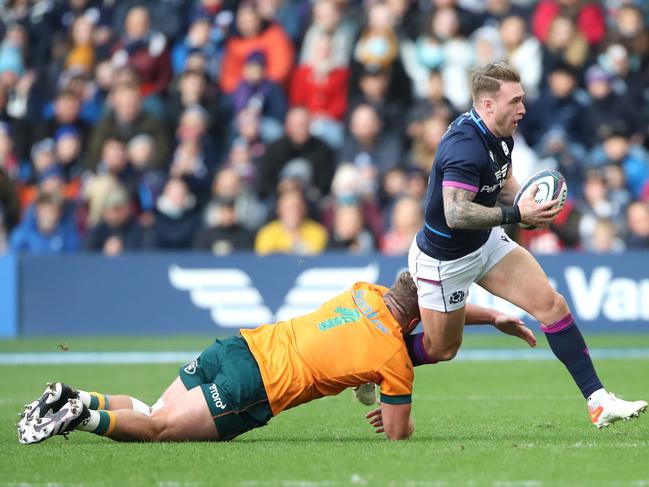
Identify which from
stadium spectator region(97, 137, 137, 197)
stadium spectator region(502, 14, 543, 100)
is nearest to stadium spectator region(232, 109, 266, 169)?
stadium spectator region(97, 137, 137, 197)

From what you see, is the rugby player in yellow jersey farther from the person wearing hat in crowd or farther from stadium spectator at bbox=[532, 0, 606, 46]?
the person wearing hat in crowd

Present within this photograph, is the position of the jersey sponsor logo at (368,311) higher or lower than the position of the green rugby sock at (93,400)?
higher

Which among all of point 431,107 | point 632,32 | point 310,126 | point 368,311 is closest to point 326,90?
point 310,126

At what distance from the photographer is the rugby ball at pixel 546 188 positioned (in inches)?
313

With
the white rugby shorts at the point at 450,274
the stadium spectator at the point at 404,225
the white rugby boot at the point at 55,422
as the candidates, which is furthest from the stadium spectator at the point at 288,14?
the white rugby boot at the point at 55,422

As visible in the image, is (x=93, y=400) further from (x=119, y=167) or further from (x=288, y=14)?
(x=288, y=14)

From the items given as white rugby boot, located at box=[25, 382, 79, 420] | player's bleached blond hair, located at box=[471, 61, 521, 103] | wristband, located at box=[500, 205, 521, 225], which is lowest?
white rugby boot, located at box=[25, 382, 79, 420]

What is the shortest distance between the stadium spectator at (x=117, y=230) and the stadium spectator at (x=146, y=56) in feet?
8.83

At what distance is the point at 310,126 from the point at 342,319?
35.3 feet

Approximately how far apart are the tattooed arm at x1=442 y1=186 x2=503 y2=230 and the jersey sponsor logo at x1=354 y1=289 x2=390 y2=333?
0.79 meters

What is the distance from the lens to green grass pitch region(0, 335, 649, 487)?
22.0ft

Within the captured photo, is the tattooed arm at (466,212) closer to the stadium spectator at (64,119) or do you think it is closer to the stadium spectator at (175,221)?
the stadium spectator at (175,221)

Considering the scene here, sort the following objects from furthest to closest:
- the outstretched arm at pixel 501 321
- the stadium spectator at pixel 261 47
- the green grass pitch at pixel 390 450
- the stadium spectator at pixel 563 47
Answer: the stadium spectator at pixel 261 47 < the stadium spectator at pixel 563 47 < the outstretched arm at pixel 501 321 < the green grass pitch at pixel 390 450

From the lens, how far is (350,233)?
17203 mm
